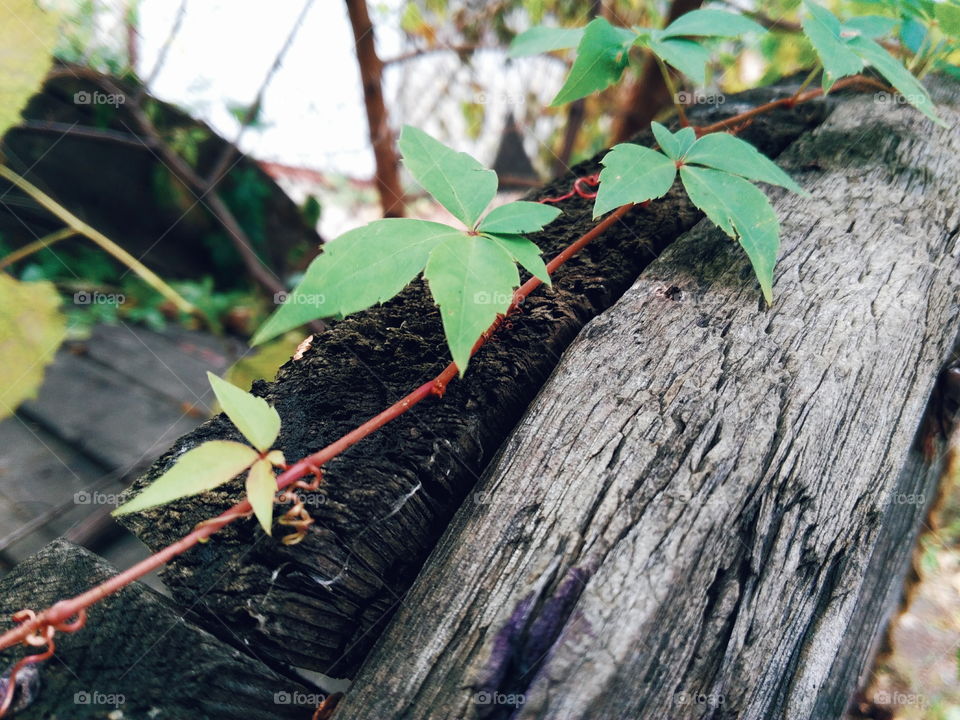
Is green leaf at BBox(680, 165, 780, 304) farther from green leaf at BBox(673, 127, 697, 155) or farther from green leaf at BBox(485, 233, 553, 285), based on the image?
green leaf at BBox(485, 233, 553, 285)

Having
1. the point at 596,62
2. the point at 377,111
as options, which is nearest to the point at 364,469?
the point at 596,62

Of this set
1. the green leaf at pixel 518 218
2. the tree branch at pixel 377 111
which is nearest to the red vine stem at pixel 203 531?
the green leaf at pixel 518 218

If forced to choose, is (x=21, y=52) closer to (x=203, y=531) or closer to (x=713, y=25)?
(x=203, y=531)

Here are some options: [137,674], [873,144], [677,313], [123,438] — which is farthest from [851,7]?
[123,438]

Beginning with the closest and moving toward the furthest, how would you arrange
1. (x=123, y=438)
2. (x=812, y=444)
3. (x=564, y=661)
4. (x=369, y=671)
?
(x=564, y=661), (x=369, y=671), (x=812, y=444), (x=123, y=438)

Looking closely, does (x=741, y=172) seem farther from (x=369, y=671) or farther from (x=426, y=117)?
(x=426, y=117)

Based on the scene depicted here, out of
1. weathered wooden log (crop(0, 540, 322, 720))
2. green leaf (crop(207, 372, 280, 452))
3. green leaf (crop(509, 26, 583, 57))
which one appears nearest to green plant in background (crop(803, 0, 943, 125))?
green leaf (crop(509, 26, 583, 57))
